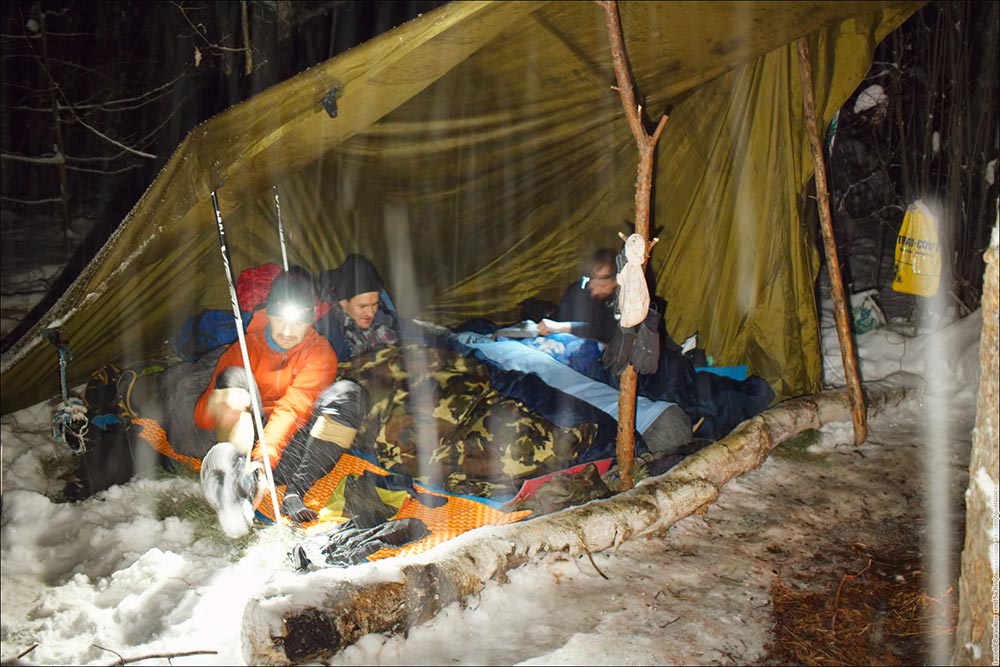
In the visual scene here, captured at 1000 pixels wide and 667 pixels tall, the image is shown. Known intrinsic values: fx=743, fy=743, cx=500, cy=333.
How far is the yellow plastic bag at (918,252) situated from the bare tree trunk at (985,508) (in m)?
3.12

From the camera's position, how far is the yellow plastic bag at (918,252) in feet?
15.1

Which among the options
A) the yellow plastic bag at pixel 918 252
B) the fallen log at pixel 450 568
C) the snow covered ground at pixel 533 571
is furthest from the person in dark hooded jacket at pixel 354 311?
the yellow plastic bag at pixel 918 252

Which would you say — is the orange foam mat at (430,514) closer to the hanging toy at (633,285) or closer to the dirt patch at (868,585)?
the hanging toy at (633,285)

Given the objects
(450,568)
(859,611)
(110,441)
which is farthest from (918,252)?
(110,441)

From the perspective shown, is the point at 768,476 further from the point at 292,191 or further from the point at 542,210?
the point at 292,191

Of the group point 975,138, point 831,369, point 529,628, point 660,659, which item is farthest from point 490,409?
point 975,138

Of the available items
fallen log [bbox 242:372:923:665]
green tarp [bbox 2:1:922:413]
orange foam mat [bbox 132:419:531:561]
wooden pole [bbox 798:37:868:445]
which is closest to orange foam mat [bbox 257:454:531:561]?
orange foam mat [bbox 132:419:531:561]

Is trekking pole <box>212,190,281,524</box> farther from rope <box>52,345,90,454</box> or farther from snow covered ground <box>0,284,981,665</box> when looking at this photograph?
rope <box>52,345,90,454</box>

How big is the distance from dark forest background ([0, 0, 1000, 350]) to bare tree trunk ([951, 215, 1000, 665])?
2.89m

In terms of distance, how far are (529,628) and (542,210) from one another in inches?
123

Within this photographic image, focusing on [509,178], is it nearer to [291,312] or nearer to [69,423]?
[291,312]

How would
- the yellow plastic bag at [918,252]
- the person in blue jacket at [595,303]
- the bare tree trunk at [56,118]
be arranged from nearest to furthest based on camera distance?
the person in blue jacket at [595,303], the yellow plastic bag at [918,252], the bare tree trunk at [56,118]

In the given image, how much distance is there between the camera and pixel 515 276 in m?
5.27

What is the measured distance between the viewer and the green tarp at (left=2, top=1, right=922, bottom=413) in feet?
9.15
